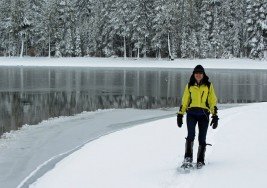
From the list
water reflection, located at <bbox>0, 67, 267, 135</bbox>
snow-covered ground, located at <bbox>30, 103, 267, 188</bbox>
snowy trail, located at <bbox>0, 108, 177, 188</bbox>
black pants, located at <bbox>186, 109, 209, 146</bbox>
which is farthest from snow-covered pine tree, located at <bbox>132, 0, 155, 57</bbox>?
black pants, located at <bbox>186, 109, 209, 146</bbox>

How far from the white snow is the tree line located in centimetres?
375

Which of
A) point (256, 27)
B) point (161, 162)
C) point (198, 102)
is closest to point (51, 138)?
point (161, 162)

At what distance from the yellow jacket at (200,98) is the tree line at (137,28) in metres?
63.3

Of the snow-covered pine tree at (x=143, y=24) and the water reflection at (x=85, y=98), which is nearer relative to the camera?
the water reflection at (x=85, y=98)

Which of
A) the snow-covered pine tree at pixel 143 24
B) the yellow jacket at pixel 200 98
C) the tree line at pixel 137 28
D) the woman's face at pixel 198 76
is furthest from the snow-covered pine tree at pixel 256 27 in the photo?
the woman's face at pixel 198 76

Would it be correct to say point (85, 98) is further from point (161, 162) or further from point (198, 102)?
point (198, 102)

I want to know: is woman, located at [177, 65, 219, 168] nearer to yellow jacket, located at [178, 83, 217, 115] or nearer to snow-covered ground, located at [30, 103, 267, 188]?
yellow jacket, located at [178, 83, 217, 115]

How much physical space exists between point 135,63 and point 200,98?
6188 cm

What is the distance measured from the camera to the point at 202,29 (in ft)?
256

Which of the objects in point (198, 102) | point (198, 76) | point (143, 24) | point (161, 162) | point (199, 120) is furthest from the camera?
point (143, 24)

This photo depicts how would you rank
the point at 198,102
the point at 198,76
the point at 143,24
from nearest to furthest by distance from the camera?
the point at 198,76
the point at 198,102
the point at 143,24

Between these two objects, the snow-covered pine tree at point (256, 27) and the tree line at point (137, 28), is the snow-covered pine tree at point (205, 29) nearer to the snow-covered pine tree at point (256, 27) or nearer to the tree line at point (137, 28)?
the tree line at point (137, 28)

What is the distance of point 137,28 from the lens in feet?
244

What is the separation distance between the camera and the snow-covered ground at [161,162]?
8016 mm
